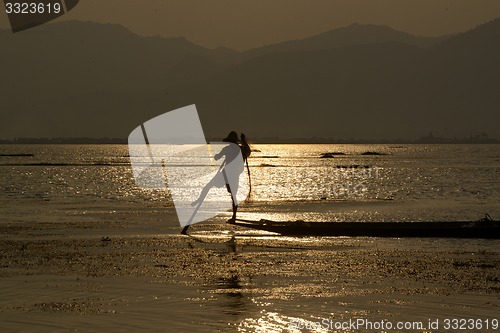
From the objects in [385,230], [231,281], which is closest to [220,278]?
[231,281]

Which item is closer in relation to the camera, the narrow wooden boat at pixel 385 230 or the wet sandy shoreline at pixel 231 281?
the wet sandy shoreline at pixel 231 281

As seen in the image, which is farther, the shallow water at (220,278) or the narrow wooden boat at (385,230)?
the narrow wooden boat at (385,230)

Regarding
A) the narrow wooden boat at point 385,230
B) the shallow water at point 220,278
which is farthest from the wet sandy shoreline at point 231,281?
the narrow wooden boat at point 385,230

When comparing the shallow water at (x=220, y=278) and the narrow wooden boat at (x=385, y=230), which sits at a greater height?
the narrow wooden boat at (x=385, y=230)

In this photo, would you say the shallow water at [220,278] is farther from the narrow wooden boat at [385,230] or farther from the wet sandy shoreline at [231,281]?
the narrow wooden boat at [385,230]

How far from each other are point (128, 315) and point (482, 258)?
1187 centimetres

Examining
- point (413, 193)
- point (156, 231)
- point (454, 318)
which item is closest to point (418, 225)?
point (156, 231)

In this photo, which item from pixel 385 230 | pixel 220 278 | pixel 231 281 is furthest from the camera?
pixel 385 230

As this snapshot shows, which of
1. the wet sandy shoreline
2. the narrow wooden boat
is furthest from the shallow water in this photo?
the narrow wooden boat

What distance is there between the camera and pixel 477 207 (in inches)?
1933

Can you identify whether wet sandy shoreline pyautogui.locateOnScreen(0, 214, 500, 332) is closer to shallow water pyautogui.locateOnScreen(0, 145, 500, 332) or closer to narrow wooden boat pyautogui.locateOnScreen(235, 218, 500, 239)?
shallow water pyautogui.locateOnScreen(0, 145, 500, 332)

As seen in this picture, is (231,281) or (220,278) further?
(220,278)

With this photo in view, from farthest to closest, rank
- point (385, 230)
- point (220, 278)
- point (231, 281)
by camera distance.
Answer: point (385, 230), point (220, 278), point (231, 281)

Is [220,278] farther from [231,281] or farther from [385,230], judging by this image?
[385,230]
